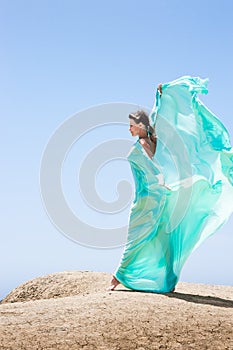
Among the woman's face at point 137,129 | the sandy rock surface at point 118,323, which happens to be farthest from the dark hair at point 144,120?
the sandy rock surface at point 118,323

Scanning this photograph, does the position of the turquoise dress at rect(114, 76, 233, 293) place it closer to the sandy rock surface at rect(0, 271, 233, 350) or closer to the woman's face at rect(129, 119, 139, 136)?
the woman's face at rect(129, 119, 139, 136)

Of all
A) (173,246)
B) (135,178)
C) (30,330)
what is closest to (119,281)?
(173,246)

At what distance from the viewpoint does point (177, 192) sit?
8844 mm

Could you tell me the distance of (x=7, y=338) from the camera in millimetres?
5633

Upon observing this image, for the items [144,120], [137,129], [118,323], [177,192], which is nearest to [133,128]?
[137,129]

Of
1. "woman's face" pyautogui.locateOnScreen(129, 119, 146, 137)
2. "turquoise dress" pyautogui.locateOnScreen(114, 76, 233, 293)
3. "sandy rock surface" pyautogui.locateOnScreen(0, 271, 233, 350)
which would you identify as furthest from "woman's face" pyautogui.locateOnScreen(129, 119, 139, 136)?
"sandy rock surface" pyautogui.locateOnScreen(0, 271, 233, 350)

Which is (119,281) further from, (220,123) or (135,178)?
(220,123)

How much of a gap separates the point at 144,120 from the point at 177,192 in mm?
1322

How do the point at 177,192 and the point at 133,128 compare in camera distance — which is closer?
the point at 177,192

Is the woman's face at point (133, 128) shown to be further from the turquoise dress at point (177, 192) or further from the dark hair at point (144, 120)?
the turquoise dress at point (177, 192)

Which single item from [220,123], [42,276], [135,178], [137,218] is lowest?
[42,276]

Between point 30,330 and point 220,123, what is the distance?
484 centimetres

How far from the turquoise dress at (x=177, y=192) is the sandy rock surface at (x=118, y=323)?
87cm

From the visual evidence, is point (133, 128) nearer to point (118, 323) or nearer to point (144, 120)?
point (144, 120)
